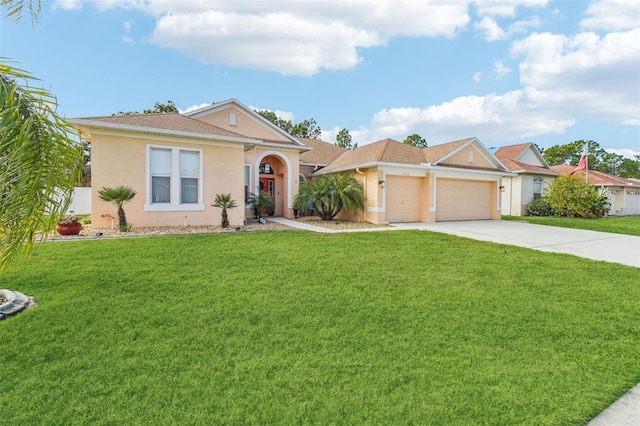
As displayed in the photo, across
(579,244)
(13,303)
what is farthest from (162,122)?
(579,244)

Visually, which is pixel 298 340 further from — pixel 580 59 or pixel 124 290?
pixel 580 59

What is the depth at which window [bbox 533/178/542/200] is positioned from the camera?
26.0 metres

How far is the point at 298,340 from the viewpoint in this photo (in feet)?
12.5

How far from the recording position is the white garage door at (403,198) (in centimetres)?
1706

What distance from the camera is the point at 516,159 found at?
27.7 m

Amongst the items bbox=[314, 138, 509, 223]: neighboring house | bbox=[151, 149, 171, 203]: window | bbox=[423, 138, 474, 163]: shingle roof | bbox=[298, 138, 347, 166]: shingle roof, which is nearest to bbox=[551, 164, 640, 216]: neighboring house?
bbox=[314, 138, 509, 223]: neighboring house

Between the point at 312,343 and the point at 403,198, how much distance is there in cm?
1468

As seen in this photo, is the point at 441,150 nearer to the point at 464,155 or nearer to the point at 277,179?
the point at 464,155

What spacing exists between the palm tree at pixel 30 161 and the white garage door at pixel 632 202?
41.5 metres

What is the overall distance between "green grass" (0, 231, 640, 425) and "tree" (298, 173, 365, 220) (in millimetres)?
8837

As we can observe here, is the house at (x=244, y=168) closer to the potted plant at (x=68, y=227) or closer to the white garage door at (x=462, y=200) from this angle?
the white garage door at (x=462, y=200)

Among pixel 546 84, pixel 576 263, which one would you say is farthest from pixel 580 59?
pixel 576 263

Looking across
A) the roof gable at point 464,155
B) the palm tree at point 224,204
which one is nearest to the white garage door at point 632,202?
the roof gable at point 464,155

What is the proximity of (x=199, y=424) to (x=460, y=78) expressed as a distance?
20213mm
